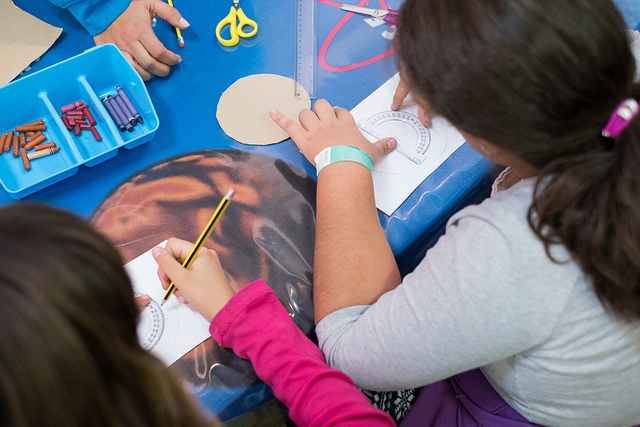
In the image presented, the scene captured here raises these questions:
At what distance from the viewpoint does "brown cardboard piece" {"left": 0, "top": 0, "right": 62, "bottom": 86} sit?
0.90m

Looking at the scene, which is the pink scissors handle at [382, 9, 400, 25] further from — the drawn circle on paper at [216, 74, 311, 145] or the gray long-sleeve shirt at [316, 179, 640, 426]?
the gray long-sleeve shirt at [316, 179, 640, 426]

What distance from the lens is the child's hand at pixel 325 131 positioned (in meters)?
0.81

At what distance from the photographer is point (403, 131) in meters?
0.88

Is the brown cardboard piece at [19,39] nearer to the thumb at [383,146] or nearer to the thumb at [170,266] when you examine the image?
the thumb at [170,266]

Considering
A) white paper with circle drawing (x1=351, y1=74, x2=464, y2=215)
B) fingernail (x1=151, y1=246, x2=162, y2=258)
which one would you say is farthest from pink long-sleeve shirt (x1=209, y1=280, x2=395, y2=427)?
white paper with circle drawing (x1=351, y1=74, x2=464, y2=215)

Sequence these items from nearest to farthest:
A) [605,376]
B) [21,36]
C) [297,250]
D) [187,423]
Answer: [187,423]
[605,376]
[297,250]
[21,36]

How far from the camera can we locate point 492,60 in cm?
48

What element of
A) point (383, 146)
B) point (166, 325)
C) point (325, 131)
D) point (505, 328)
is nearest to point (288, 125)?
point (325, 131)

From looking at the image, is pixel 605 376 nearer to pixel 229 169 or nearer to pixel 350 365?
pixel 350 365

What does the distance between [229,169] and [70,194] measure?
274 mm

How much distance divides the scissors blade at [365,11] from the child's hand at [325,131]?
272mm

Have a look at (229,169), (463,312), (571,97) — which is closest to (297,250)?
(229,169)

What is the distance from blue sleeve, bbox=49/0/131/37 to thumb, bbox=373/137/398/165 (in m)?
0.60

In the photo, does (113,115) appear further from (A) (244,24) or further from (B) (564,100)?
(B) (564,100)
